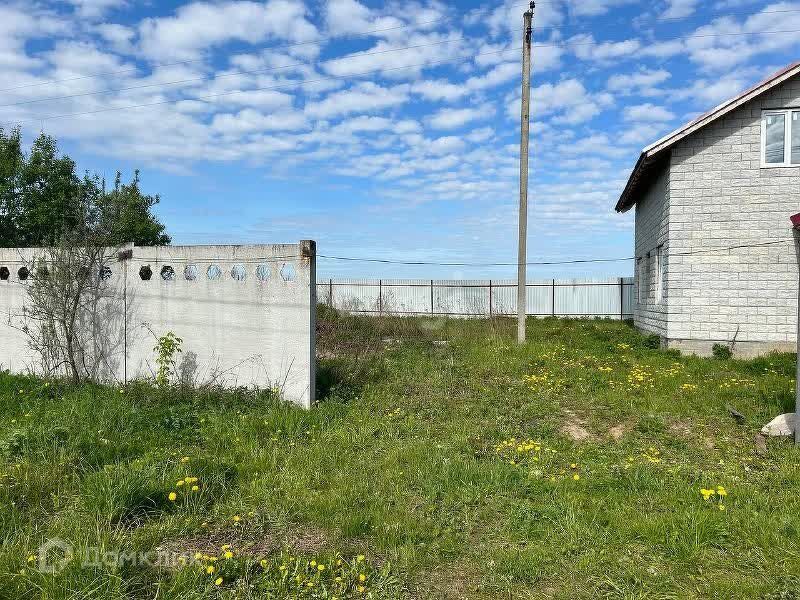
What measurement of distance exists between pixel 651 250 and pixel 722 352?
11.6 ft

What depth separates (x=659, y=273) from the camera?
1158cm

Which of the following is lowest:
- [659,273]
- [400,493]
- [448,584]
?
[448,584]

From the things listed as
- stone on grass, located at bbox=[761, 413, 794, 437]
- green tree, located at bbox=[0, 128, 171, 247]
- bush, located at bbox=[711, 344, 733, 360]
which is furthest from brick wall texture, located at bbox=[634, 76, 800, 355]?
green tree, located at bbox=[0, 128, 171, 247]

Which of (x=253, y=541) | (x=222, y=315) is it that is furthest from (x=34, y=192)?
(x=253, y=541)

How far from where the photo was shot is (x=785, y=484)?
13.8ft

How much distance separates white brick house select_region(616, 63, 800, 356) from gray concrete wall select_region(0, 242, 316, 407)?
25.8 feet

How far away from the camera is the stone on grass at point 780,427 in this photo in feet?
17.6

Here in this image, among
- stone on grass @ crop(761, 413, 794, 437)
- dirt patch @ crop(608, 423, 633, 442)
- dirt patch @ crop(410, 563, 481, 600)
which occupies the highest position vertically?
stone on grass @ crop(761, 413, 794, 437)

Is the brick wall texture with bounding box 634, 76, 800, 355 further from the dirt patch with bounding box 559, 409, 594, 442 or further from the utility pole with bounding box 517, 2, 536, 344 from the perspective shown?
the dirt patch with bounding box 559, 409, 594, 442

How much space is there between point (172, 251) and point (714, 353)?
999 cm

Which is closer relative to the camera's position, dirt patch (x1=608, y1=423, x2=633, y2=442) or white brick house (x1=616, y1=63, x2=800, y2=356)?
dirt patch (x1=608, y1=423, x2=633, y2=442)

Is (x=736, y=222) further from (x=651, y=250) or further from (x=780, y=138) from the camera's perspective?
→ (x=651, y=250)

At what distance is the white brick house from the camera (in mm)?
9773

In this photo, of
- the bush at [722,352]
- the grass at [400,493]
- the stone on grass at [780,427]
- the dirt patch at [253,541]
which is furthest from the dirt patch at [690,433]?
the bush at [722,352]
